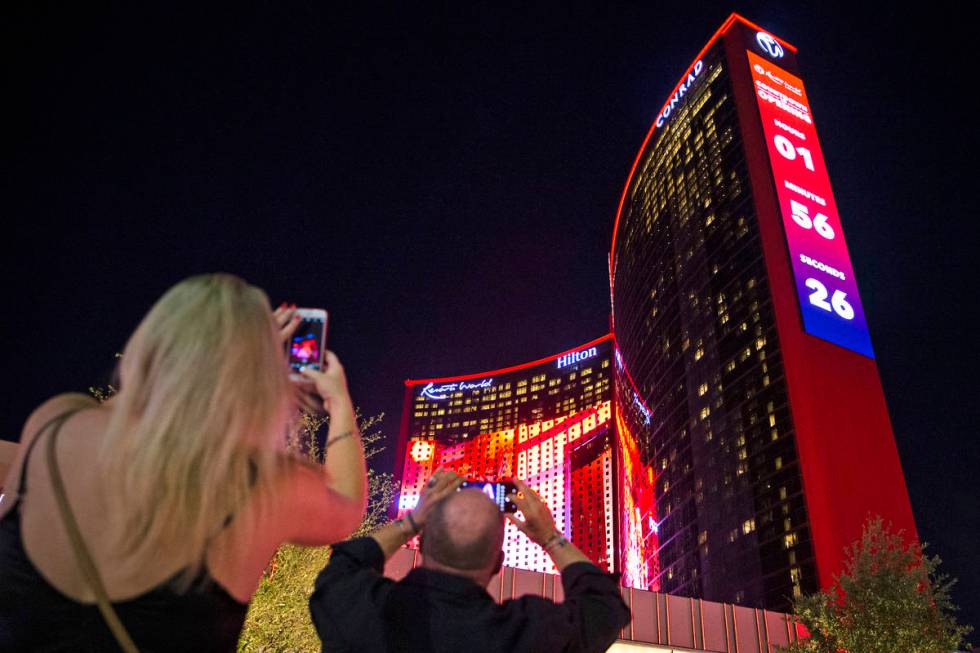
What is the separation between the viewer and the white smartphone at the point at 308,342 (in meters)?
1.85

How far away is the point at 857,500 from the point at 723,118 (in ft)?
112

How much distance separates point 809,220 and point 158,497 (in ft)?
146

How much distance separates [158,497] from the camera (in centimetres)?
125

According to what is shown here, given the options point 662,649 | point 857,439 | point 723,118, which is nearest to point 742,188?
point 723,118

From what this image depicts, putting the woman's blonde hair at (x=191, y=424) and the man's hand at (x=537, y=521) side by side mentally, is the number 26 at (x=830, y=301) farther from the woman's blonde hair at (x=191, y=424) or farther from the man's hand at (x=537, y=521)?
the woman's blonde hair at (x=191, y=424)

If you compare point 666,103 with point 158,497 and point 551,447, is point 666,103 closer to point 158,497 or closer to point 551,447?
point 551,447

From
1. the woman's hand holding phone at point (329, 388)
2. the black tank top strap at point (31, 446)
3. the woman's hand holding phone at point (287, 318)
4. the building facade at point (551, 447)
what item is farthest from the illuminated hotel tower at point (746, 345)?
the black tank top strap at point (31, 446)

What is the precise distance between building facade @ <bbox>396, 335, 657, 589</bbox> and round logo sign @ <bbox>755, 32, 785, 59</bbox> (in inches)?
1568

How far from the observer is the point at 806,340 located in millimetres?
34531

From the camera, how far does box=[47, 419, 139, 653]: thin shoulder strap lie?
1.16m

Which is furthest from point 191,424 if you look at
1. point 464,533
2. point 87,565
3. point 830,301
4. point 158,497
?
point 830,301

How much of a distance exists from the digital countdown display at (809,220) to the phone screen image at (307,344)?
37.9 metres

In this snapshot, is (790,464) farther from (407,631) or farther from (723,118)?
(407,631)

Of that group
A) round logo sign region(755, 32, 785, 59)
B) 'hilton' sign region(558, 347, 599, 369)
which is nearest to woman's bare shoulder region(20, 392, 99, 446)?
round logo sign region(755, 32, 785, 59)
